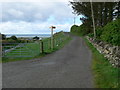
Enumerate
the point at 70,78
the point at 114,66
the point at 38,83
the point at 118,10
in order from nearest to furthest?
1. the point at 38,83
2. the point at 70,78
3. the point at 114,66
4. the point at 118,10

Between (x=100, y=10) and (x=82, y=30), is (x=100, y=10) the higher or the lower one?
the higher one

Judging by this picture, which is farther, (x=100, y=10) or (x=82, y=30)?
(x=82, y=30)

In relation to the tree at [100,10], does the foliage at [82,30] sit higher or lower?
lower

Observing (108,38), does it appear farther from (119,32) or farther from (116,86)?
(116,86)

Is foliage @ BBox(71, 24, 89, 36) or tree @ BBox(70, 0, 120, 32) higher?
tree @ BBox(70, 0, 120, 32)

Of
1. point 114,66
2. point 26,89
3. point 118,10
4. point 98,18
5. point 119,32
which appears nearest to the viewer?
point 26,89

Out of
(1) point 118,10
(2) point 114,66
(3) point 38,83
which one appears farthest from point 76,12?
(3) point 38,83

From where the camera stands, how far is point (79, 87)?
5574 mm

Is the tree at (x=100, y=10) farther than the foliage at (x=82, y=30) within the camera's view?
No

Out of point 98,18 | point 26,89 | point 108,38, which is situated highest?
point 98,18

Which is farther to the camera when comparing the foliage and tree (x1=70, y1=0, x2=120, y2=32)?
the foliage

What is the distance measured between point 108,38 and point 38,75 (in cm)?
749

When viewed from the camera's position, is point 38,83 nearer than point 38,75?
Yes

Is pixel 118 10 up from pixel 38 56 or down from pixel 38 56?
up
